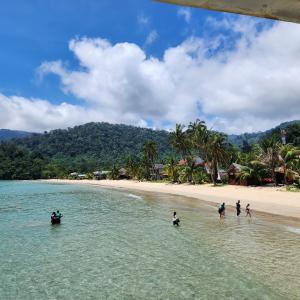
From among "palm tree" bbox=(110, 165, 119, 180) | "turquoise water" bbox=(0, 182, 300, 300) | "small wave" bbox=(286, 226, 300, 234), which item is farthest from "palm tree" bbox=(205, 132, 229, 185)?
"palm tree" bbox=(110, 165, 119, 180)

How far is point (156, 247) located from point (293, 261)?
8024 mm

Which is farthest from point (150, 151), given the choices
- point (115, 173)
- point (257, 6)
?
point (257, 6)

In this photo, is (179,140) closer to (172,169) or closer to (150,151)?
(172,169)

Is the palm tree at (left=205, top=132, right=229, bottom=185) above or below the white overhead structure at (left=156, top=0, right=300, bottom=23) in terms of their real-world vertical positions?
above

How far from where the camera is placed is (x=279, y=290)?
1434cm

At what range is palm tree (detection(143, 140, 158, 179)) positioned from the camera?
110 metres

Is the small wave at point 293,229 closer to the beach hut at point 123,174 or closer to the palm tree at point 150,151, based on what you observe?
the palm tree at point 150,151

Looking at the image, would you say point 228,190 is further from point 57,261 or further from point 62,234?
point 57,261

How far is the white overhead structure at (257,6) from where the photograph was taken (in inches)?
109

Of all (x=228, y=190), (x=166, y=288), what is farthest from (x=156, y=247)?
(x=228, y=190)

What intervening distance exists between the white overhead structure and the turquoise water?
510 inches

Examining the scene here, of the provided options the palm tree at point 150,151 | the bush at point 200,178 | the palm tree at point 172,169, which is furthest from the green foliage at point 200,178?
the palm tree at point 150,151

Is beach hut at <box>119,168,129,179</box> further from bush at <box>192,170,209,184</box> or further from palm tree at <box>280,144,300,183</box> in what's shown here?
palm tree at <box>280,144,300,183</box>

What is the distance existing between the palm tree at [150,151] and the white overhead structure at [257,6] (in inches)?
4188
